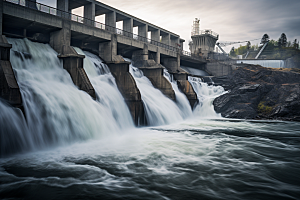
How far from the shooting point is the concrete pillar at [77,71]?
13.0 m

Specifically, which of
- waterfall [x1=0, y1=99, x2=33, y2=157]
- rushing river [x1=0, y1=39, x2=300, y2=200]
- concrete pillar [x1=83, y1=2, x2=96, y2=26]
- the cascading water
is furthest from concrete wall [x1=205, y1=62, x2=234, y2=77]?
waterfall [x1=0, y1=99, x2=33, y2=157]

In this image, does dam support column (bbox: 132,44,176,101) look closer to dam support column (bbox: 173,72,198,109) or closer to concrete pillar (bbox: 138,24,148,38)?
dam support column (bbox: 173,72,198,109)

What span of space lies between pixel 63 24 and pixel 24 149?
34.6 ft

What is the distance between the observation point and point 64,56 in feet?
47.0

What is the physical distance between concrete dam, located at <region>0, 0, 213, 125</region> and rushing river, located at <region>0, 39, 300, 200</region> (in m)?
0.49

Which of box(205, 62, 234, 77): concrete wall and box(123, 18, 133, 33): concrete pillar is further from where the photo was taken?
box(205, 62, 234, 77): concrete wall

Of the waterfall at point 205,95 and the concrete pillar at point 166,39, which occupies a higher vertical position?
the concrete pillar at point 166,39

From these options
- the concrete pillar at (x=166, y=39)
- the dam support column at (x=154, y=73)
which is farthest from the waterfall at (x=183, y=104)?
the concrete pillar at (x=166, y=39)

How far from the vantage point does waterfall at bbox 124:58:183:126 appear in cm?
1664

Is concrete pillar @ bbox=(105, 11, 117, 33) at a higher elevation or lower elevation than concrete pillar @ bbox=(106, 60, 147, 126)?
higher

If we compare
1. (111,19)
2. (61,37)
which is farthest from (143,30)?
(61,37)

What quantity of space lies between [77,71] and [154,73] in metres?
9.55

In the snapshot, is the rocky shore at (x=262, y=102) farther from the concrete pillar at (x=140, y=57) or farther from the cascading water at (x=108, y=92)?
the cascading water at (x=108, y=92)

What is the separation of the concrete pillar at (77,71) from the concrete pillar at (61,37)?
57.2 inches
